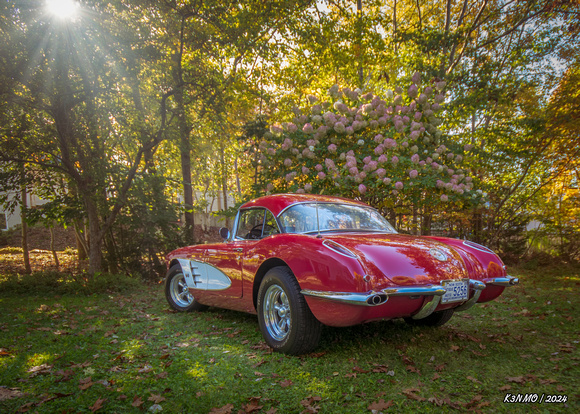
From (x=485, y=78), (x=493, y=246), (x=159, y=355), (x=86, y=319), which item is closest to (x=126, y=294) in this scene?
(x=86, y=319)

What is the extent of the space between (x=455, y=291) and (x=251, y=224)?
2.49 metres

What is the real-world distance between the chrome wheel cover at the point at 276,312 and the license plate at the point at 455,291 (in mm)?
1448

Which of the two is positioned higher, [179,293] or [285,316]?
[285,316]

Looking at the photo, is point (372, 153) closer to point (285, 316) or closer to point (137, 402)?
point (285, 316)

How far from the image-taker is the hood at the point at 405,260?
2887 mm

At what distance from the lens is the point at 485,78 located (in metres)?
8.93

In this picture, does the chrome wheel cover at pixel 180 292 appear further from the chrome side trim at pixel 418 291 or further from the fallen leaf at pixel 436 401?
the fallen leaf at pixel 436 401

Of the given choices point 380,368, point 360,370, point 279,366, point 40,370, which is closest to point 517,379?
point 380,368

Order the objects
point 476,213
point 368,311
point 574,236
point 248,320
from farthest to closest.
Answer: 1. point 476,213
2. point 574,236
3. point 248,320
4. point 368,311

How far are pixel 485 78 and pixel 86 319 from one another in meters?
9.93

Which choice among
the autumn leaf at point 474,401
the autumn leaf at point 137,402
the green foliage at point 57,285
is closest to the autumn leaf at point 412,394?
the autumn leaf at point 474,401

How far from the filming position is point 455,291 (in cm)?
314

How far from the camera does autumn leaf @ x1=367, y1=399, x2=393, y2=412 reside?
2.34 m

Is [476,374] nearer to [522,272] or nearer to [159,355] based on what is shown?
[159,355]
